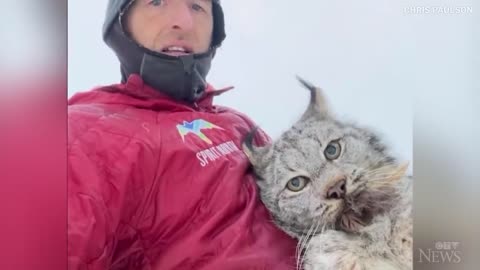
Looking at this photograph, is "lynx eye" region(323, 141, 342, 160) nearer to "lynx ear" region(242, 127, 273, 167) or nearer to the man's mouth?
"lynx ear" region(242, 127, 273, 167)

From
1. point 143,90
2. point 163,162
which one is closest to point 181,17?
point 143,90

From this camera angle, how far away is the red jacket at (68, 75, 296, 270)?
105 cm

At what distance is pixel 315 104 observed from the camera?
1103 millimetres

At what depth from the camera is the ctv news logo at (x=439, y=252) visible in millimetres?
1089

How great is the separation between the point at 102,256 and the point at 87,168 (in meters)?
0.15

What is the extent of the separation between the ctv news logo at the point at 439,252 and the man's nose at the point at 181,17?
0.55 meters

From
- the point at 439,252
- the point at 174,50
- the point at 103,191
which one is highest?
the point at 174,50

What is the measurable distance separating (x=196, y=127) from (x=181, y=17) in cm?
19

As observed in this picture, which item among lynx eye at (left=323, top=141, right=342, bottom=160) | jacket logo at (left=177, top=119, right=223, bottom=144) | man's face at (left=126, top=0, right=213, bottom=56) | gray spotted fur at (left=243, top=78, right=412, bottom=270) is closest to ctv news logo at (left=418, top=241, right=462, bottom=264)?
gray spotted fur at (left=243, top=78, right=412, bottom=270)

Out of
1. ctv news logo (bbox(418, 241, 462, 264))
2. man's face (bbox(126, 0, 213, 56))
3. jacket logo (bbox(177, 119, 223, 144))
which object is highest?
man's face (bbox(126, 0, 213, 56))

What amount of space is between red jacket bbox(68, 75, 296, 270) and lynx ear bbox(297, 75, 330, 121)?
15cm

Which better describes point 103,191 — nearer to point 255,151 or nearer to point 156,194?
point 156,194

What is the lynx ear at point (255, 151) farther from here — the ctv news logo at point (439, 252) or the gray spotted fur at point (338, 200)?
the ctv news logo at point (439, 252)

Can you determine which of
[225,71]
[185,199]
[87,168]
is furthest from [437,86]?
[87,168]
